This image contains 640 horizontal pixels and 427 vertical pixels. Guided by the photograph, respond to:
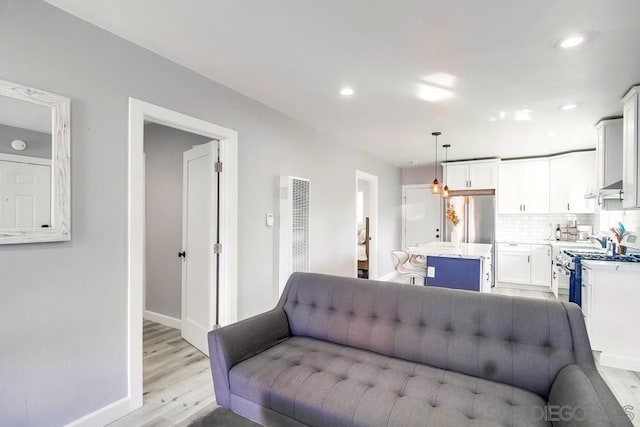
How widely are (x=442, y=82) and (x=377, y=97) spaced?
0.63 meters

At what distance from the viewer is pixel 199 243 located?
3.26 m

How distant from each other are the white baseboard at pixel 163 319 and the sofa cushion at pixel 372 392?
7.71 feet

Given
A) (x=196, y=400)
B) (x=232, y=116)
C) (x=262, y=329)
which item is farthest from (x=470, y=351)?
(x=232, y=116)

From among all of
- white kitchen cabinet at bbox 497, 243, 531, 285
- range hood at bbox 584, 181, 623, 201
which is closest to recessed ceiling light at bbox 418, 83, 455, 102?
range hood at bbox 584, 181, 623, 201

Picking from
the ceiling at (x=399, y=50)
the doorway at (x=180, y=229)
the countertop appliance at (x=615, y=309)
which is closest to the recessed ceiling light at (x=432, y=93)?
the ceiling at (x=399, y=50)

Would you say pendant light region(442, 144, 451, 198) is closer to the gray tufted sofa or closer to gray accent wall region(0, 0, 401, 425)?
the gray tufted sofa

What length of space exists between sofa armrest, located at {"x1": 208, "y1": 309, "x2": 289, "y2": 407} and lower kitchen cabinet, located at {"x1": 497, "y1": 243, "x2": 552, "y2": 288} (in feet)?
17.5

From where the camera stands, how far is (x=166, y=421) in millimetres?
2078

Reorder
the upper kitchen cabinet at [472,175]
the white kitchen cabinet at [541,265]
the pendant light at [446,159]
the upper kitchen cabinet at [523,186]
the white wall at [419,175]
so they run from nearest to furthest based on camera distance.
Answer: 1. the pendant light at [446,159]
2. the white kitchen cabinet at [541,265]
3. the upper kitchen cabinet at [523,186]
4. the upper kitchen cabinet at [472,175]
5. the white wall at [419,175]

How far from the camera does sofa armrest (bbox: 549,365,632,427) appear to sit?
1.09m

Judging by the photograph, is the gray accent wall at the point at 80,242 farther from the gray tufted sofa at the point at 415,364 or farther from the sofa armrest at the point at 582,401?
the sofa armrest at the point at 582,401

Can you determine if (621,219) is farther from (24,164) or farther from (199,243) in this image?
(24,164)

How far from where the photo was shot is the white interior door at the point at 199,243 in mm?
3027

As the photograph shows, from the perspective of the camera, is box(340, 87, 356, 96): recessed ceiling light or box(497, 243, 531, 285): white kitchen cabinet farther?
box(497, 243, 531, 285): white kitchen cabinet
